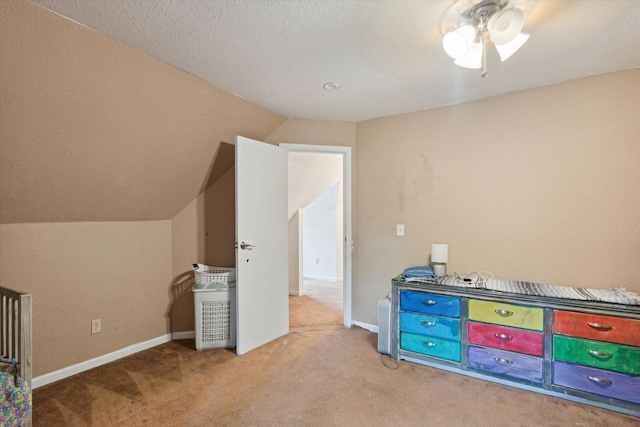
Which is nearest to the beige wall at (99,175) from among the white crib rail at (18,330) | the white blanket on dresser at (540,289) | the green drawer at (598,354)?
the white crib rail at (18,330)

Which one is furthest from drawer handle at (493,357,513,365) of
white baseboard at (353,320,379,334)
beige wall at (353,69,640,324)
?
white baseboard at (353,320,379,334)

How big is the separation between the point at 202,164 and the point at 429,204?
215cm

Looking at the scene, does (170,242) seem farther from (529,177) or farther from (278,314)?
(529,177)

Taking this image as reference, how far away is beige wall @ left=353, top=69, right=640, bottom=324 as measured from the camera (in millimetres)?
2266

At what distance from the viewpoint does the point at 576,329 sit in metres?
2.07

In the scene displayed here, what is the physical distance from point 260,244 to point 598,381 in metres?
2.60

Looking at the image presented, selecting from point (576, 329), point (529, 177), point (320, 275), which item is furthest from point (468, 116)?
point (320, 275)

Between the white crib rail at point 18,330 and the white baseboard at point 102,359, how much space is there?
0.74 meters

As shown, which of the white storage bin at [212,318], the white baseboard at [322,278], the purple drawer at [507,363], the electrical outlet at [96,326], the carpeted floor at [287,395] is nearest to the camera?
the carpeted floor at [287,395]

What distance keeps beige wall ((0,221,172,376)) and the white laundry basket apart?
0.46 m

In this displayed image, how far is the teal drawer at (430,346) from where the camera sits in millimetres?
2443

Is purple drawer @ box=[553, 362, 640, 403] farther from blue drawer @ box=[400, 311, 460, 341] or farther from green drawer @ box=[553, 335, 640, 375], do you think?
blue drawer @ box=[400, 311, 460, 341]

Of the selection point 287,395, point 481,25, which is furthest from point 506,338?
point 481,25

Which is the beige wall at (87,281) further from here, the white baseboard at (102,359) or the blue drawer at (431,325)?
the blue drawer at (431,325)
